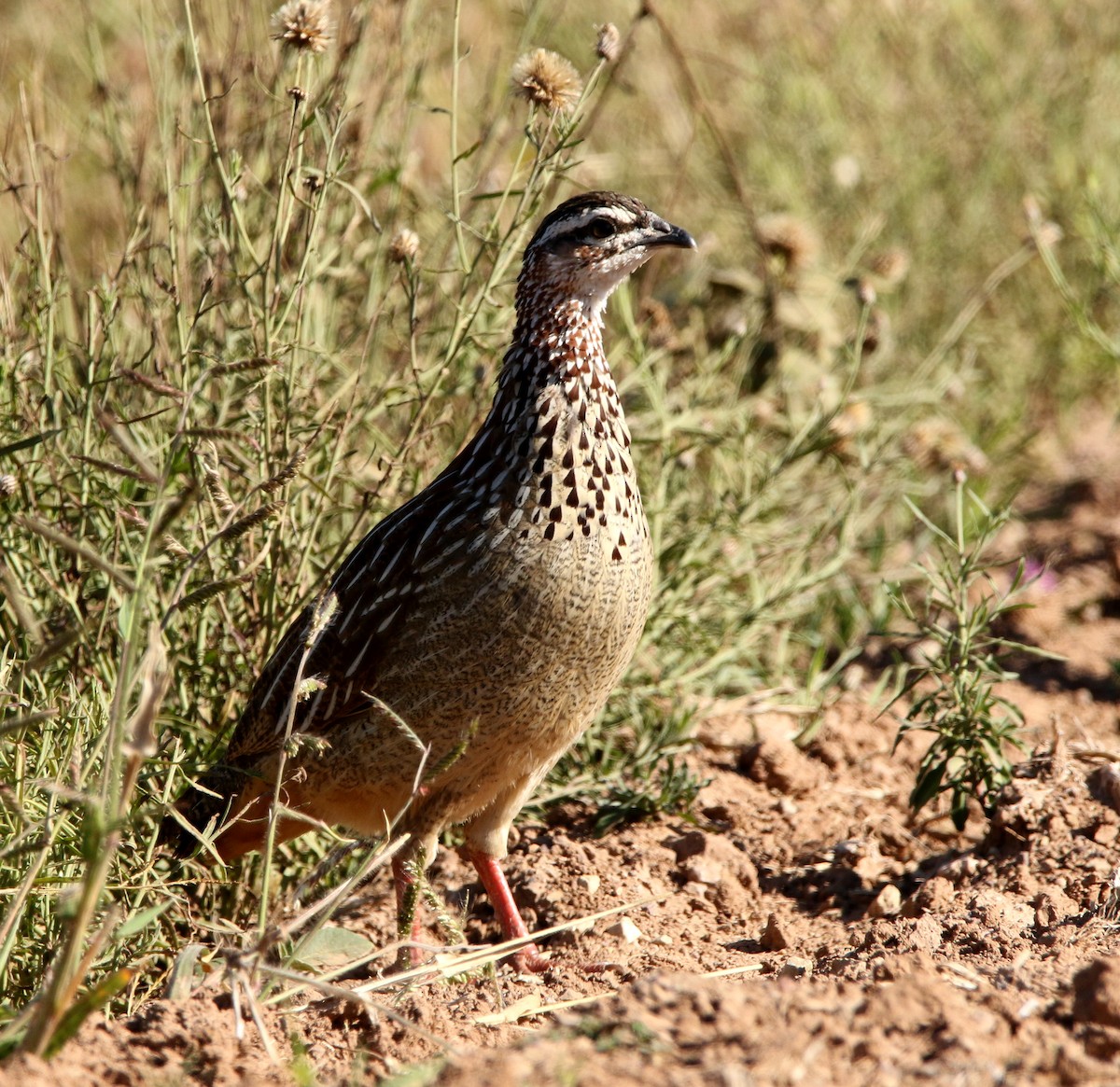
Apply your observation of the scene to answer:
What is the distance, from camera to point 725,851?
4.85 meters

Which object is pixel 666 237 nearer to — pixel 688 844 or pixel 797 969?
pixel 688 844

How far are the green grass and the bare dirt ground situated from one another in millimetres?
284

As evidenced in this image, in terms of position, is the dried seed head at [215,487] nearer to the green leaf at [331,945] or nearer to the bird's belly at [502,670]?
the bird's belly at [502,670]

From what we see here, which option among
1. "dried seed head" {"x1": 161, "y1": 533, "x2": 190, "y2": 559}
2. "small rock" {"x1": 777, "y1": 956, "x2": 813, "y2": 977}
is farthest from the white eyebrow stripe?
"small rock" {"x1": 777, "y1": 956, "x2": 813, "y2": 977}

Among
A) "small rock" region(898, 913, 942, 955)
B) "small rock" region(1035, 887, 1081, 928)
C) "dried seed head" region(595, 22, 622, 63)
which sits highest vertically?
"dried seed head" region(595, 22, 622, 63)

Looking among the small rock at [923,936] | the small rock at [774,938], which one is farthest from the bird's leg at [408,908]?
the small rock at [923,936]

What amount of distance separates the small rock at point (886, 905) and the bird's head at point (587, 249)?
194 cm

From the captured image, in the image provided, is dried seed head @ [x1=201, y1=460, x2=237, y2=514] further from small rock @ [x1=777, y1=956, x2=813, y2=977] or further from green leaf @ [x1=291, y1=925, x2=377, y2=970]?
small rock @ [x1=777, y1=956, x2=813, y2=977]

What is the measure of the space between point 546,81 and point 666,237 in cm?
60

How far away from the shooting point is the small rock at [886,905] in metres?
4.43

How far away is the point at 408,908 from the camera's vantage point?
11.4ft

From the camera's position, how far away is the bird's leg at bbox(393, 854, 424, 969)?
11.3ft

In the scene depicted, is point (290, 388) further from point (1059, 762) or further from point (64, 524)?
point (1059, 762)

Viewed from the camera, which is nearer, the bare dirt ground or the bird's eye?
the bare dirt ground
